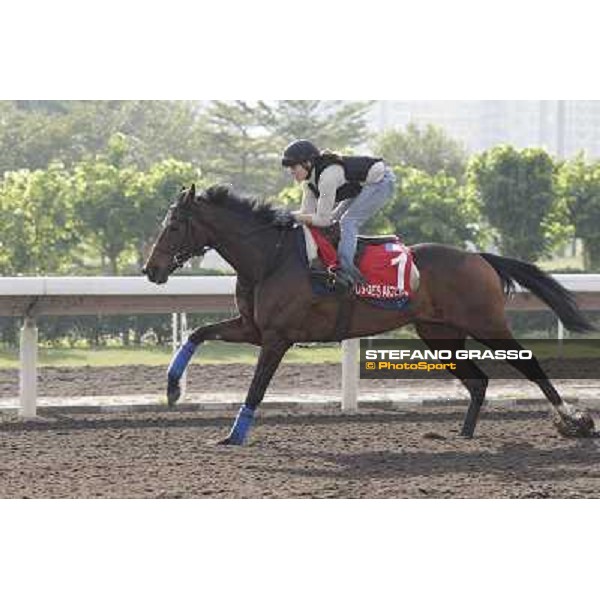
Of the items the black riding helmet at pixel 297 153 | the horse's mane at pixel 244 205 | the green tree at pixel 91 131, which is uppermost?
the green tree at pixel 91 131

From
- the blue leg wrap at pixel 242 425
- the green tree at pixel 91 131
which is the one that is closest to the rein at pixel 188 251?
the blue leg wrap at pixel 242 425

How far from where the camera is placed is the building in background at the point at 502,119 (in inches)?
3580

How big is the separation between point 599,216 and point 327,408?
494 inches

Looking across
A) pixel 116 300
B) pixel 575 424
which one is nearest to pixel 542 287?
pixel 575 424

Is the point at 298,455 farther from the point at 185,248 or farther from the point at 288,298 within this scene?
the point at 185,248

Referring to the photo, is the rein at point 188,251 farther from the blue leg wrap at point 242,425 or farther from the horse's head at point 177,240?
the blue leg wrap at point 242,425

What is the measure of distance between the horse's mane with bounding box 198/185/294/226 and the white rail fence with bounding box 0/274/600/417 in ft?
5.58

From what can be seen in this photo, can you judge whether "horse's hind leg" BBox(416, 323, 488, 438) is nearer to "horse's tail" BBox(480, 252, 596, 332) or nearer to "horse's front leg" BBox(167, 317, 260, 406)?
"horse's tail" BBox(480, 252, 596, 332)

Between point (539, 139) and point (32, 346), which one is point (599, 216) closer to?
point (32, 346)

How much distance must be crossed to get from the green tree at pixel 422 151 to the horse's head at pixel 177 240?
34266 millimetres

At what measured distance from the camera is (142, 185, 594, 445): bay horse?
8.34m

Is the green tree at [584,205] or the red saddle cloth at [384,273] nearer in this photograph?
the red saddle cloth at [384,273]

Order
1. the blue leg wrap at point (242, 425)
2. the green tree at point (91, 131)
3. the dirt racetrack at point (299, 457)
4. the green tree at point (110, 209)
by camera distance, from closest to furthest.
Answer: the dirt racetrack at point (299, 457) < the blue leg wrap at point (242, 425) < the green tree at point (110, 209) < the green tree at point (91, 131)

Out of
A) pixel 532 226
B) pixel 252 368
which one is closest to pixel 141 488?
pixel 252 368
